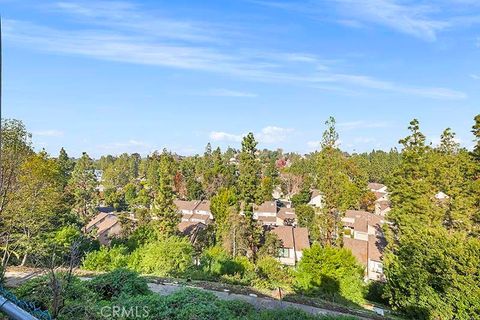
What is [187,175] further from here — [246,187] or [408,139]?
[408,139]

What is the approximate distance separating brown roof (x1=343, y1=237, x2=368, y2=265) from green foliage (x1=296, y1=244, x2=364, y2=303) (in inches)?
372

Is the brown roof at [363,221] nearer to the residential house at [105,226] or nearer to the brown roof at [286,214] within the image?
the brown roof at [286,214]

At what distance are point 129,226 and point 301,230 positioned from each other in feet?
46.6

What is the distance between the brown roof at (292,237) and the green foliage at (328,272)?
36.5ft

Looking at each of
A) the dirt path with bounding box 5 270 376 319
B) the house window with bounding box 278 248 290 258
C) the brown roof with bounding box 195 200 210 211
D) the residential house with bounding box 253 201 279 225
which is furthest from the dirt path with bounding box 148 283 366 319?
the brown roof with bounding box 195 200 210 211

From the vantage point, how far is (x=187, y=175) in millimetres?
56156

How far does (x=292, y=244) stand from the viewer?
1119 inches

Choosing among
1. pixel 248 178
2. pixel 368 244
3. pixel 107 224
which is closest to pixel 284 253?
pixel 368 244

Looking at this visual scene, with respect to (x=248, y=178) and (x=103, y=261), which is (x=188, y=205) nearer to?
(x=248, y=178)

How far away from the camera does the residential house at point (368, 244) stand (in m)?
25.2

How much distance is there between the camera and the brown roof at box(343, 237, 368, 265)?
25.8 metres

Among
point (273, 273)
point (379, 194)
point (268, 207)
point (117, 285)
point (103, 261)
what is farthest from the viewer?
point (379, 194)

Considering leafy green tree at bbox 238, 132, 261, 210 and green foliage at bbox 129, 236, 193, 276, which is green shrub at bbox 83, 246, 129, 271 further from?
leafy green tree at bbox 238, 132, 261, 210

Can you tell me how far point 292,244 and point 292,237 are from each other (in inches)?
42.0
